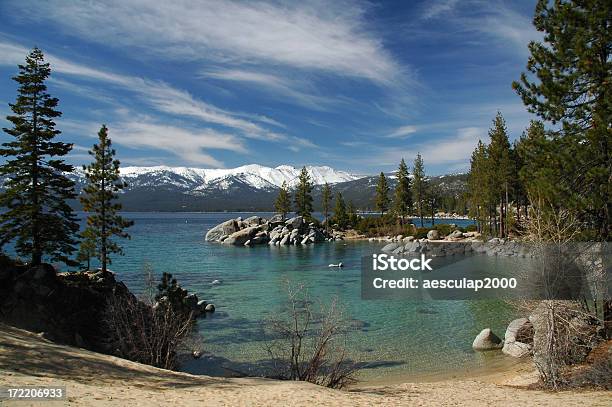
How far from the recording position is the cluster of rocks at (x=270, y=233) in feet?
295

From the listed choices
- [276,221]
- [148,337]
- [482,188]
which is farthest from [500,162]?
[148,337]

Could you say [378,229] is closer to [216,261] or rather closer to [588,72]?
[216,261]

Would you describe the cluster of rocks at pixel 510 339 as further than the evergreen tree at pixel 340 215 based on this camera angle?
No

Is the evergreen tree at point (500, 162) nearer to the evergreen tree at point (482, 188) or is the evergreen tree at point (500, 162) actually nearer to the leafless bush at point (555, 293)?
the evergreen tree at point (482, 188)

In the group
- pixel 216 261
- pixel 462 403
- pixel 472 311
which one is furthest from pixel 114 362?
pixel 216 261

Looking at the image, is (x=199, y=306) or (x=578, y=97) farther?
(x=199, y=306)

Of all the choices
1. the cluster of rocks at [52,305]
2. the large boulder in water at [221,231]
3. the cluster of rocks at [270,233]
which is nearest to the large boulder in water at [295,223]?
the cluster of rocks at [270,233]

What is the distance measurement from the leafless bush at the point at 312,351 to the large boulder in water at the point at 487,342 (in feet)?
24.3

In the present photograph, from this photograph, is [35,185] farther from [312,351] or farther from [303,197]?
[303,197]

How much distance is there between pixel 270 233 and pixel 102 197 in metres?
62.5

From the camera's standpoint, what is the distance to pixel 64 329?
22234 mm

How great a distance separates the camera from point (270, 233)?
93.8m

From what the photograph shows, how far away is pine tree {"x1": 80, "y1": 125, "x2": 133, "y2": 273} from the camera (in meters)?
31.7

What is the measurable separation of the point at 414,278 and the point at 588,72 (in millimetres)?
33397
